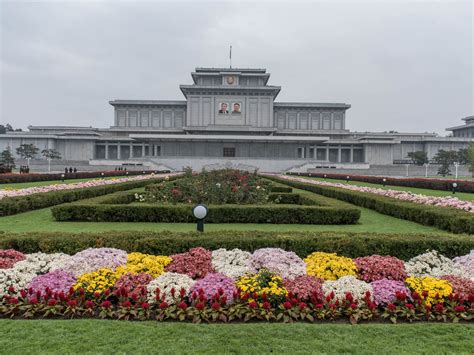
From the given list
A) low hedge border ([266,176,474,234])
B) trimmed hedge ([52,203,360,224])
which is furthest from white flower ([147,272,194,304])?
low hedge border ([266,176,474,234])

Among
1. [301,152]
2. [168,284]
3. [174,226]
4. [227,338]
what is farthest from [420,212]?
[301,152]

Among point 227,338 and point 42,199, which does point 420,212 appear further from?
point 42,199

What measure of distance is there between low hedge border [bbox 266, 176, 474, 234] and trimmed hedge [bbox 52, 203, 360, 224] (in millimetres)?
1421


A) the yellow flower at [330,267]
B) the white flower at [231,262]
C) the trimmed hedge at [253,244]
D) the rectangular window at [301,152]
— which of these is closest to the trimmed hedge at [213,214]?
the trimmed hedge at [253,244]

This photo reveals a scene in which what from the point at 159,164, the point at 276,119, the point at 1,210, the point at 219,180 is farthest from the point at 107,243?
the point at 276,119

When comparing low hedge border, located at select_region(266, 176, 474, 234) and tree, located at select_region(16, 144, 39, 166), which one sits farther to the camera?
tree, located at select_region(16, 144, 39, 166)

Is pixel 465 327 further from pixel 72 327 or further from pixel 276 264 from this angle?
pixel 72 327

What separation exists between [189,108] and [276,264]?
5895 centimetres

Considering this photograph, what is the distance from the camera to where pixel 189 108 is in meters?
61.9

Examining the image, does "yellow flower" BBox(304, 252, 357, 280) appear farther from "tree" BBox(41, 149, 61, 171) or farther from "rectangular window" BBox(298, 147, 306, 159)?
"tree" BBox(41, 149, 61, 171)

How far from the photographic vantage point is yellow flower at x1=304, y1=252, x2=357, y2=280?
471cm

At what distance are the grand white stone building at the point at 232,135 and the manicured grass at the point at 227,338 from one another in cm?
4412

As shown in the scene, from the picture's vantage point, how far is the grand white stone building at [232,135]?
165 feet

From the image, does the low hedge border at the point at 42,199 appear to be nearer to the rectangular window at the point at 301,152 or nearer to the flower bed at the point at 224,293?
the flower bed at the point at 224,293
